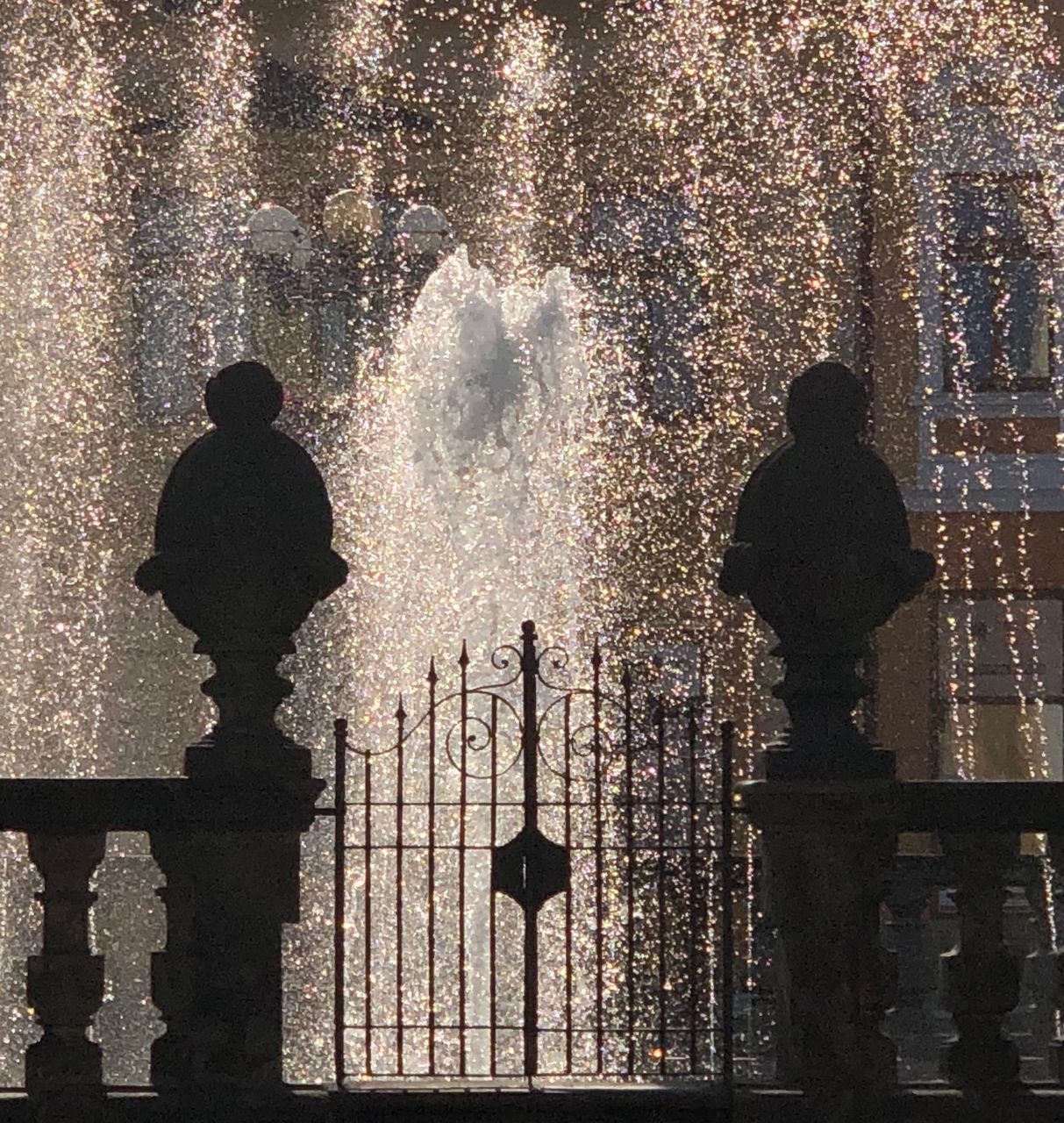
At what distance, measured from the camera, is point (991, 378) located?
2078cm

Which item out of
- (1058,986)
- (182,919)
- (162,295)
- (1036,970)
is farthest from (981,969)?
(162,295)

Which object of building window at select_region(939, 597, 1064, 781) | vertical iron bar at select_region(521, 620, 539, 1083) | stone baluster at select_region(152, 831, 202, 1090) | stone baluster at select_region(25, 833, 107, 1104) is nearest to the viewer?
stone baluster at select_region(25, 833, 107, 1104)

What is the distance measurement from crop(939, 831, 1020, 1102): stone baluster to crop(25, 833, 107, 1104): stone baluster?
2.18 m

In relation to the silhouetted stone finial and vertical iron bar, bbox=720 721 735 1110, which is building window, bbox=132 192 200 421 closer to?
the silhouetted stone finial

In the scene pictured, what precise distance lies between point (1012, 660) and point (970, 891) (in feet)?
42.7

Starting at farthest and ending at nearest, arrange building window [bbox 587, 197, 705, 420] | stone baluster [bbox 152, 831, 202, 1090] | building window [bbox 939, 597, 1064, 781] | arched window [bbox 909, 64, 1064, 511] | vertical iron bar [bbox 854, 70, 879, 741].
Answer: building window [bbox 587, 197, 705, 420] < vertical iron bar [bbox 854, 70, 879, 741] < arched window [bbox 909, 64, 1064, 511] < building window [bbox 939, 597, 1064, 781] < stone baluster [bbox 152, 831, 202, 1090]

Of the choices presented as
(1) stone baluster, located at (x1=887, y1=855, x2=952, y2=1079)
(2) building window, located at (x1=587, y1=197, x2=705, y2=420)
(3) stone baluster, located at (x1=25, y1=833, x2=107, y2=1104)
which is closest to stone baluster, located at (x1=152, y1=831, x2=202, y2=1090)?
(3) stone baluster, located at (x1=25, y1=833, x2=107, y2=1104)

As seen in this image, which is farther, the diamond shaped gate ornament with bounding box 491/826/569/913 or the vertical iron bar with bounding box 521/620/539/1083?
the diamond shaped gate ornament with bounding box 491/826/569/913

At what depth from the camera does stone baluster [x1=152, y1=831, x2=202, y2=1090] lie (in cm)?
745

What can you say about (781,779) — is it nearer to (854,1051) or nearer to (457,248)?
(854,1051)

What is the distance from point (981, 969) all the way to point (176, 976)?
2.06 meters

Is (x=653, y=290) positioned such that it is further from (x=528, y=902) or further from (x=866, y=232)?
(x=528, y=902)

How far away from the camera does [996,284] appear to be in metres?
20.6

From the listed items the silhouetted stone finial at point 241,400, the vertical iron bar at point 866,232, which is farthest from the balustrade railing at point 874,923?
the vertical iron bar at point 866,232
